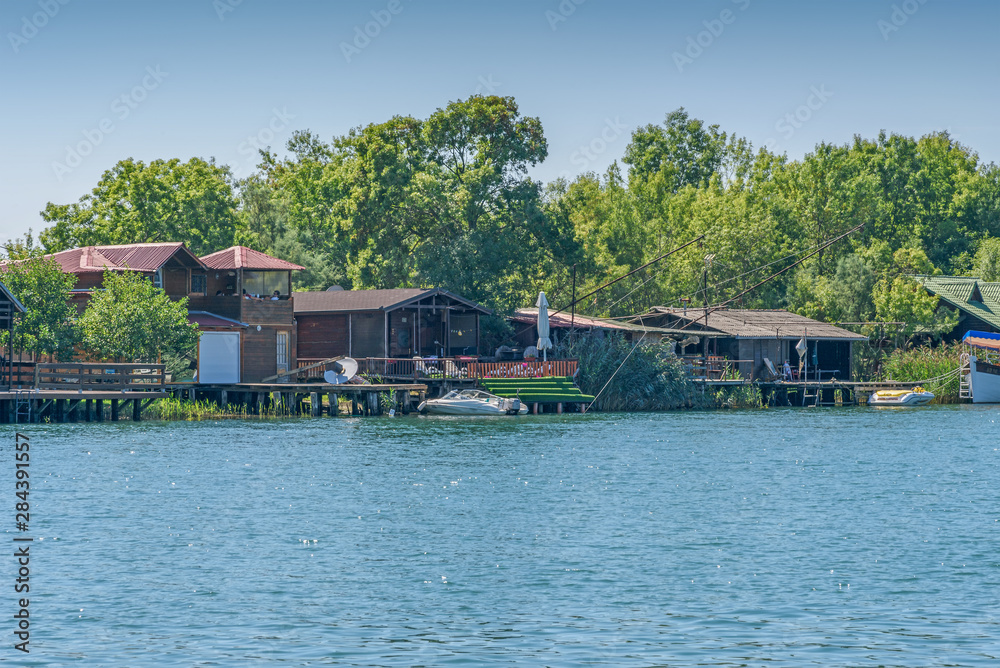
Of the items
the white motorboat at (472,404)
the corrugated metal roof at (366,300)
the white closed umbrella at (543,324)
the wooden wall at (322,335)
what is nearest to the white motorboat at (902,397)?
the white closed umbrella at (543,324)

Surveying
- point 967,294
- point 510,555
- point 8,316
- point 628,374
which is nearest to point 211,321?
point 8,316

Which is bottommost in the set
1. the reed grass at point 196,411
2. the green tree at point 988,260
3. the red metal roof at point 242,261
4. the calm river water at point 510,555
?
the calm river water at point 510,555

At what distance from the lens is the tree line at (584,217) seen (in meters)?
73.7

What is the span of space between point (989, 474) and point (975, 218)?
7262cm

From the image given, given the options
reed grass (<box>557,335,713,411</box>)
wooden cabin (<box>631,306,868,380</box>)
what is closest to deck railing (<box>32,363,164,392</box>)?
reed grass (<box>557,335,713,411</box>)

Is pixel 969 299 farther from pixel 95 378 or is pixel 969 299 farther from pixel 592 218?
pixel 95 378

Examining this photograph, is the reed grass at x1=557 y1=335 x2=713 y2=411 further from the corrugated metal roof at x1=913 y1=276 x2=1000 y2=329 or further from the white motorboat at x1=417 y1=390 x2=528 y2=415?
the corrugated metal roof at x1=913 y1=276 x2=1000 y2=329

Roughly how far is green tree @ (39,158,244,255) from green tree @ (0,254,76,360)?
26373mm

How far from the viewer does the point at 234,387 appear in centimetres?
5938

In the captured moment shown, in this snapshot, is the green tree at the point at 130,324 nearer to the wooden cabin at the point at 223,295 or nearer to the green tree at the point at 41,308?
the green tree at the point at 41,308

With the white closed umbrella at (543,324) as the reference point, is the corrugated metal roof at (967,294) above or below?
above

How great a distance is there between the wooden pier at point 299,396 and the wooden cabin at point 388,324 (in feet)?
15.8

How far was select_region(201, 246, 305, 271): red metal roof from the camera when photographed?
6353 centimetres

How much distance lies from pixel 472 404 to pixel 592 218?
2030 inches
